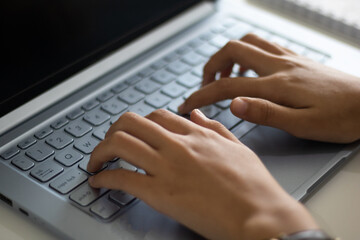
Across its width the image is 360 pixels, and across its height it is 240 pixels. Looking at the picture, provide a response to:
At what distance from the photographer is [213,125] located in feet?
2.38

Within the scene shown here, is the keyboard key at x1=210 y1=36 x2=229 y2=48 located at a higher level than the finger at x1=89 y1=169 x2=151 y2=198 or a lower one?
higher

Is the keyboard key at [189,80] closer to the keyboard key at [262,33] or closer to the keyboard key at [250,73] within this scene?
the keyboard key at [250,73]

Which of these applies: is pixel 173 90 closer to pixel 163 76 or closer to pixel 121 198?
pixel 163 76

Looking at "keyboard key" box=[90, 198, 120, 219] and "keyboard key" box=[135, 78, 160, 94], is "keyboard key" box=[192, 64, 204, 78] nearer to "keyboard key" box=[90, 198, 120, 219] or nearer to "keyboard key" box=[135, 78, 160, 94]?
"keyboard key" box=[135, 78, 160, 94]

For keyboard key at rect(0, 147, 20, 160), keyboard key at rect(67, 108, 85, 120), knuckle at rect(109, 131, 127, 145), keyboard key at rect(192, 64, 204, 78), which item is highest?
knuckle at rect(109, 131, 127, 145)

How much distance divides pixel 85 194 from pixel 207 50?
0.44 m

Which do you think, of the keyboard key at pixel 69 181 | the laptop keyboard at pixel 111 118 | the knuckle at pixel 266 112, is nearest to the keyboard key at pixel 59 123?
the laptop keyboard at pixel 111 118

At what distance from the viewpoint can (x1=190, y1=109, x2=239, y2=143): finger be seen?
71cm

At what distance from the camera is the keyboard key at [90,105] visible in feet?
2.75

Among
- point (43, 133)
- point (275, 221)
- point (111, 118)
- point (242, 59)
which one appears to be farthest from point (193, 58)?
point (275, 221)

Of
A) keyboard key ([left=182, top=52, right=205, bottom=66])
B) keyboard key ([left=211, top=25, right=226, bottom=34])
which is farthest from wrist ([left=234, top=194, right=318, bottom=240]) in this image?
keyboard key ([left=211, top=25, right=226, bottom=34])

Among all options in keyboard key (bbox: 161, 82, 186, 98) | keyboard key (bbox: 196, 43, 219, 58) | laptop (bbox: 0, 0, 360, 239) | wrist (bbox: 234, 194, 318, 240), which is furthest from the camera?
keyboard key (bbox: 196, 43, 219, 58)

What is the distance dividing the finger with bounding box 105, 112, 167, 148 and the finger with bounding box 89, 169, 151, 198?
0.05 metres

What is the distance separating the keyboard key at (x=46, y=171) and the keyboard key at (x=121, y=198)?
3.8 inches
